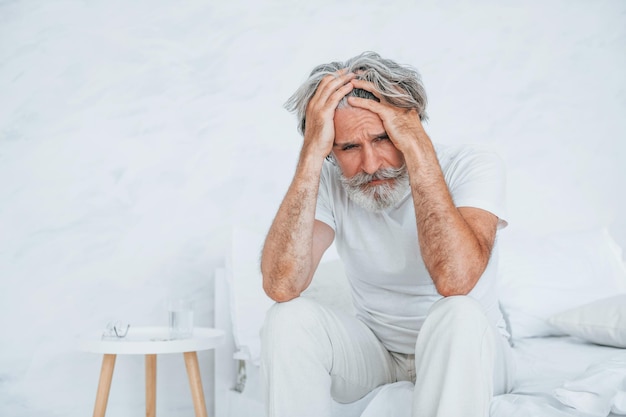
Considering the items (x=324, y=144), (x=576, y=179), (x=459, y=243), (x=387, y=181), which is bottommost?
(x=459, y=243)

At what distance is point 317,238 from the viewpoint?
5.63 ft

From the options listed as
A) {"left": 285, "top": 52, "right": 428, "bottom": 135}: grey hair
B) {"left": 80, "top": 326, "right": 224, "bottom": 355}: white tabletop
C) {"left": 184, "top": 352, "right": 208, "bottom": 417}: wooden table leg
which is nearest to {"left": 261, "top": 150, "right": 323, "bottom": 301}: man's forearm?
{"left": 285, "top": 52, "right": 428, "bottom": 135}: grey hair

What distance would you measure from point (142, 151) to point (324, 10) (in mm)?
1079

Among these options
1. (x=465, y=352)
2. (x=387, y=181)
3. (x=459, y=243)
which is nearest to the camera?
(x=465, y=352)

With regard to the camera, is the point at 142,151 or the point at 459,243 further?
the point at 142,151

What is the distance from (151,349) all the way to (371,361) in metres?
0.79

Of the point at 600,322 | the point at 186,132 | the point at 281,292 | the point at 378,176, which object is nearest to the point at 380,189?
the point at 378,176

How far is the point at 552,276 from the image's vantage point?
2463mm

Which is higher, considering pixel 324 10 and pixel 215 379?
pixel 324 10

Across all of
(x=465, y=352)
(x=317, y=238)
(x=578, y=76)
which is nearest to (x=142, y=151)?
(x=317, y=238)

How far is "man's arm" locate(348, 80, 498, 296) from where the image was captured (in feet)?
4.51

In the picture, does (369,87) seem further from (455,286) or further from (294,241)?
(455,286)

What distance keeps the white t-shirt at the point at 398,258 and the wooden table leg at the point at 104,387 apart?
912mm

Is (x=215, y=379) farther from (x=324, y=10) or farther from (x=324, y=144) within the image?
(x=324, y=10)
